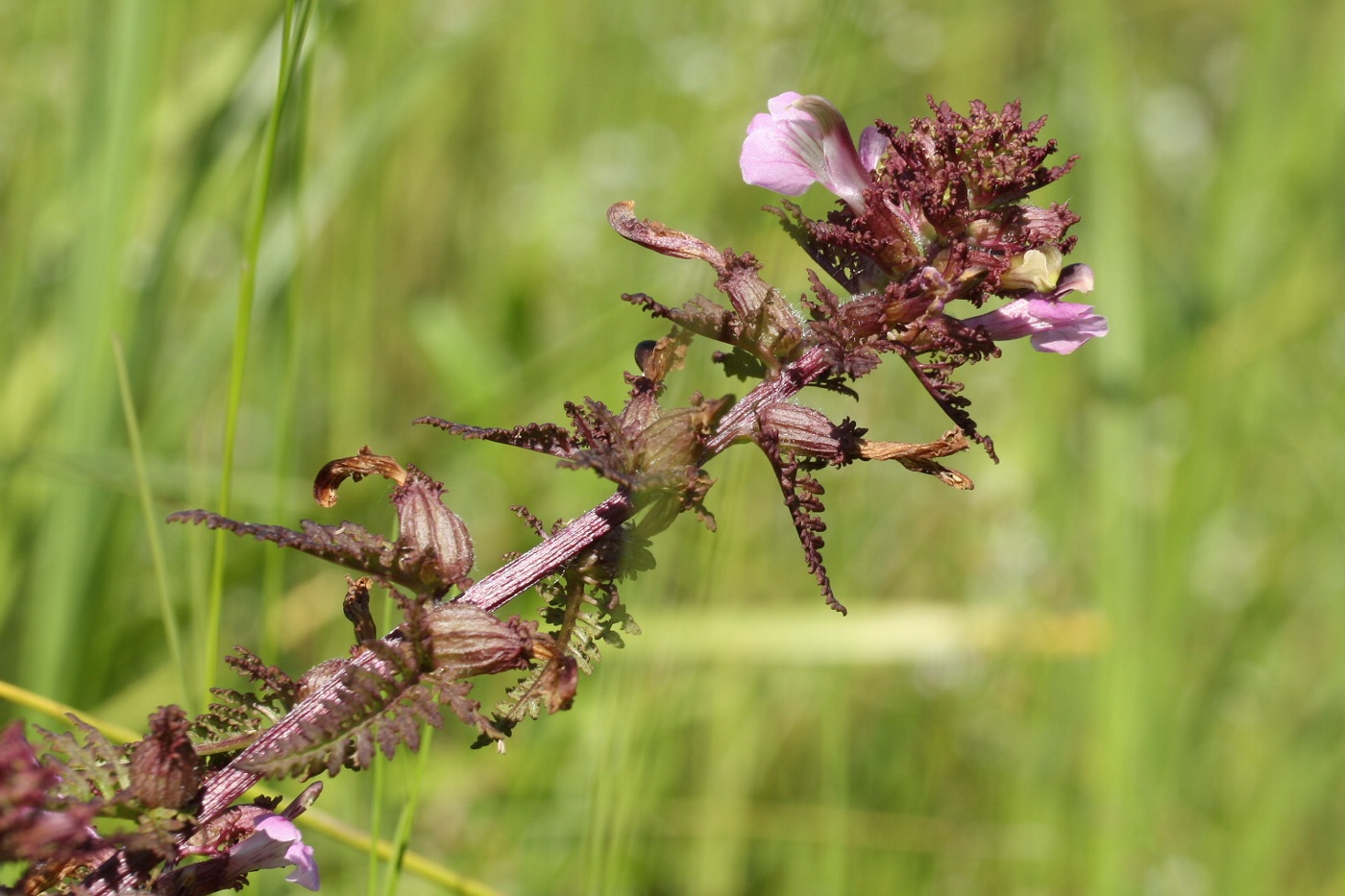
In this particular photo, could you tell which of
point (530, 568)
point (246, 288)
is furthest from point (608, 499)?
point (246, 288)

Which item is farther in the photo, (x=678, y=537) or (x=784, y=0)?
(x=784, y=0)

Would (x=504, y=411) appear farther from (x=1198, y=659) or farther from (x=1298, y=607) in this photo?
(x=1298, y=607)

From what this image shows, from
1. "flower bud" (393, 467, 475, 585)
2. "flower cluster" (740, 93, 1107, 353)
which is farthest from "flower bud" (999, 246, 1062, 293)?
"flower bud" (393, 467, 475, 585)

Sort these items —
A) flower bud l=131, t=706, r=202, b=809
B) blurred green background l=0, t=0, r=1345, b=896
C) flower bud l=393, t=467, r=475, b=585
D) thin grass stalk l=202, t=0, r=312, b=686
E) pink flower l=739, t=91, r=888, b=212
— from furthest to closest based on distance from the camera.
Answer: blurred green background l=0, t=0, r=1345, b=896, thin grass stalk l=202, t=0, r=312, b=686, pink flower l=739, t=91, r=888, b=212, flower bud l=393, t=467, r=475, b=585, flower bud l=131, t=706, r=202, b=809

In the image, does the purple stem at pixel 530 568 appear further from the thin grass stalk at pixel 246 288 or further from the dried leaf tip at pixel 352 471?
the thin grass stalk at pixel 246 288

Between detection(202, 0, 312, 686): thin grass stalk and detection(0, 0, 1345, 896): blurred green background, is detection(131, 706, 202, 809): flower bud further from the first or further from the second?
detection(0, 0, 1345, 896): blurred green background

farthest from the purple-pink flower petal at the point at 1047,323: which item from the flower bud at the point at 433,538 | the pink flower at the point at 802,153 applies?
the flower bud at the point at 433,538

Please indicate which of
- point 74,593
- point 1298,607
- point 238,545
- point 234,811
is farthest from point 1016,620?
point 234,811
